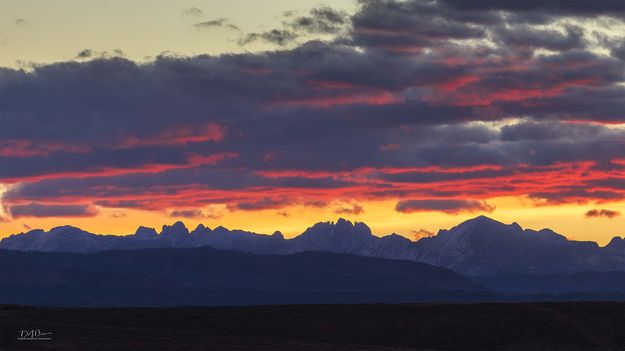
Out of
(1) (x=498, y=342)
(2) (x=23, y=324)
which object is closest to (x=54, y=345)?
(2) (x=23, y=324)

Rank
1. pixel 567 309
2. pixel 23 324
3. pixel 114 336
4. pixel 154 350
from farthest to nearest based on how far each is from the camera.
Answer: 1. pixel 567 309
2. pixel 23 324
3. pixel 114 336
4. pixel 154 350

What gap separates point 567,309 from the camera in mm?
139875

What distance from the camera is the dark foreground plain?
11444 centimetres

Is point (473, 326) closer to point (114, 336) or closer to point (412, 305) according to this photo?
point (412, 305)

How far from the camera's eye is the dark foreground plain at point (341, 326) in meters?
114

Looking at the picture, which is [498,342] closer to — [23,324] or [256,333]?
[256,333]

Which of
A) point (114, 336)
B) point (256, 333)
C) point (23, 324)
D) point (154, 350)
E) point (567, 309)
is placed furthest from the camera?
point (567, 309)

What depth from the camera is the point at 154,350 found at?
101 m

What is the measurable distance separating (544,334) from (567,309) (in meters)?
14.9

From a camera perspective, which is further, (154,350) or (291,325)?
(291,325)

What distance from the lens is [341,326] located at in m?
132

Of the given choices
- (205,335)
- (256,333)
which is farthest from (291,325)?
(205,335)

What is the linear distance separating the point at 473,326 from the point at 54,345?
51.9 metres

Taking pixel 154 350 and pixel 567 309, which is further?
pixel 567 309
